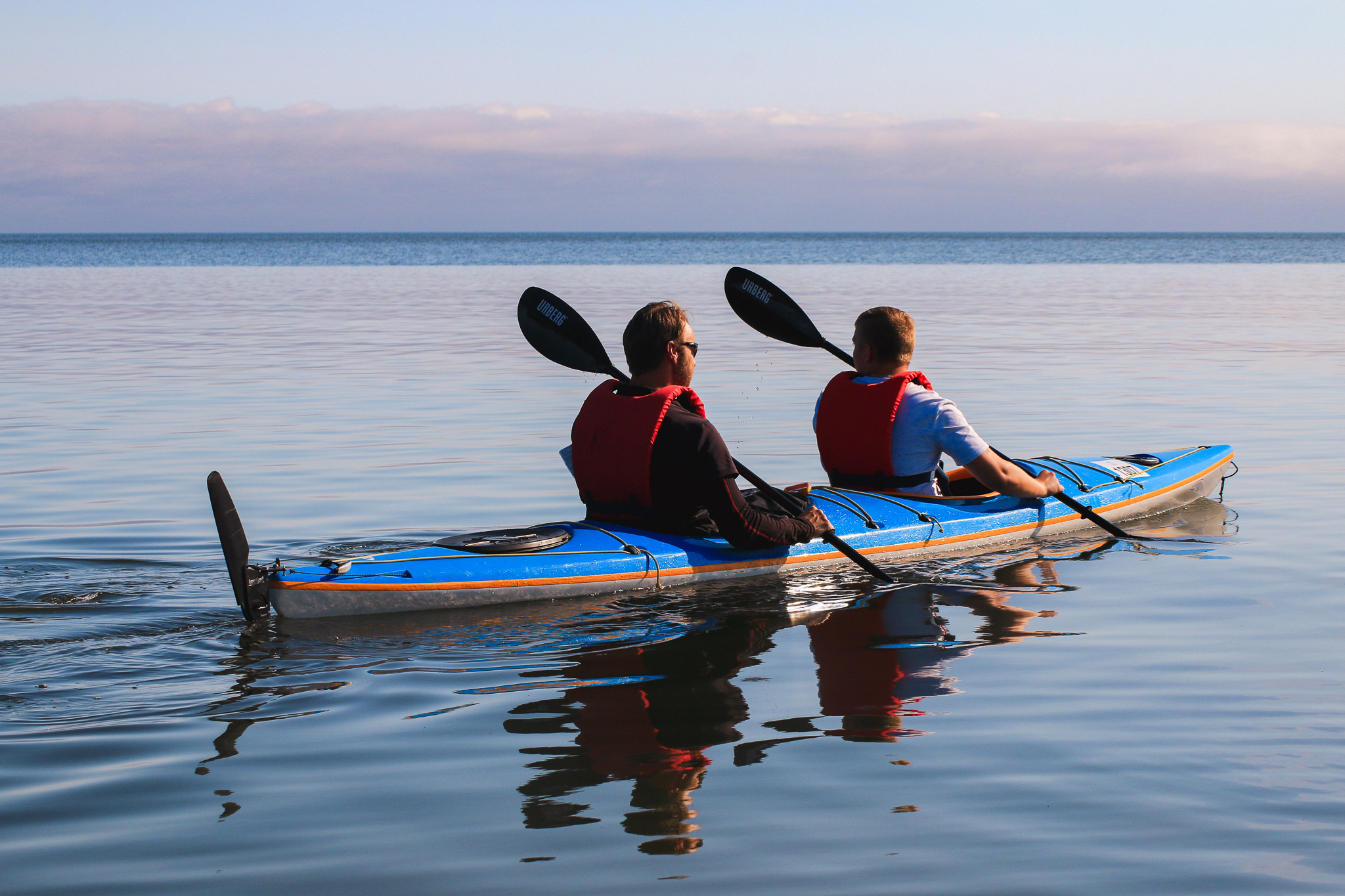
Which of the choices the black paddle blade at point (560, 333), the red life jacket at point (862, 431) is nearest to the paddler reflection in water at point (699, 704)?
the red life jacket at point (862, 431)

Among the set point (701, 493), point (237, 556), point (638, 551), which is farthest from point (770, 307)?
point (237, 556)

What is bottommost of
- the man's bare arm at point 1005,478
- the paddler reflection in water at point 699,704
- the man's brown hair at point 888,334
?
the paddler reflection in water at point 699,704

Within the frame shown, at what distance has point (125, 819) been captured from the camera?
10.3ft

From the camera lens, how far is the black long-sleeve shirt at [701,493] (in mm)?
5199

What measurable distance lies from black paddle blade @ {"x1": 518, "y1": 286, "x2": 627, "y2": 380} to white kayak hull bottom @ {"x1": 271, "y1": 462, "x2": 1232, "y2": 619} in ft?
4.36

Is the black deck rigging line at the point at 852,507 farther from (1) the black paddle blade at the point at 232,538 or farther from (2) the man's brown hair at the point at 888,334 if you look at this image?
(1) the black paddle blade at the point at 232,538

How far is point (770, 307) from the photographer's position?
24.3ft

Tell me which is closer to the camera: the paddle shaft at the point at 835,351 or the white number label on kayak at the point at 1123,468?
the paddle shaft at the point at 835,351

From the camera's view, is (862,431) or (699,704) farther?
(862,431)

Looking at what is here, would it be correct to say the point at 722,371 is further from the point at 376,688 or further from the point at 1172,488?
the point at 376,688

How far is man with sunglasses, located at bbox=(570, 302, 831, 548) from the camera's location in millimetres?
5215

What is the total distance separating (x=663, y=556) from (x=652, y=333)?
0.99m

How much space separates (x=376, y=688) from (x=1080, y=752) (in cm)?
222

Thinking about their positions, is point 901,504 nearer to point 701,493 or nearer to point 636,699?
point 701,493
